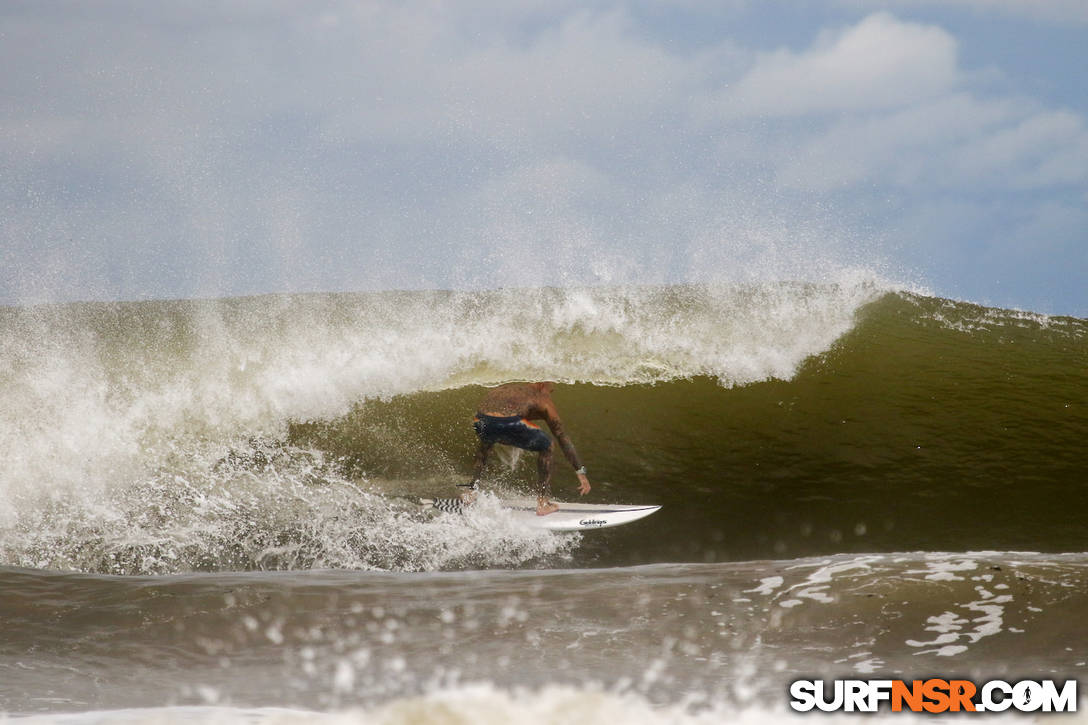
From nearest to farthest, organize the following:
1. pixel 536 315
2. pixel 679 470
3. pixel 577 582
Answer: pixel 577 582 < pixel 679 470 < pixel 536 315

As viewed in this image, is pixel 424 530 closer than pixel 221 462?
Yes

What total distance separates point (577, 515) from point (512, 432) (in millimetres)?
780

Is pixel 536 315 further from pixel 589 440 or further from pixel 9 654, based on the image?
pixel 9 654

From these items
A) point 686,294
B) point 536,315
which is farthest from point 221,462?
point 686,294

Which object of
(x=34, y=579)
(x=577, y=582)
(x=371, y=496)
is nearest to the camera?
(x=577, y=582)

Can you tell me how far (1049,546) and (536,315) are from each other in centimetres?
531

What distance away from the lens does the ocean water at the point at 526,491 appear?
3406 mm

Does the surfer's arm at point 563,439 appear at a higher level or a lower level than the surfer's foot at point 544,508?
higher

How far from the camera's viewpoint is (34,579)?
16.1 ft

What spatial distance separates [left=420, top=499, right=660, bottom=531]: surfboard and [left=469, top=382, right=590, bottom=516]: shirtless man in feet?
0.24

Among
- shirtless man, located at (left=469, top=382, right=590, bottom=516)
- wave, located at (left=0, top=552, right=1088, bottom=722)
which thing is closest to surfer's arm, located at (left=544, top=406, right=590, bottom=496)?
shirtless man, located at (left=469, top=382, right=590, bottom=516)

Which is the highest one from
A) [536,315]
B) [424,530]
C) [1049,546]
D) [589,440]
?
[536,315]

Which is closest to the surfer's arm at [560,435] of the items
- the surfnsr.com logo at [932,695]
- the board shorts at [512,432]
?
the board shorts at [512,432]

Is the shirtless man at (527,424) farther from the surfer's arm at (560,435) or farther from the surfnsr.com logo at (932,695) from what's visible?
the surfnsr.com logo at (932,695)
